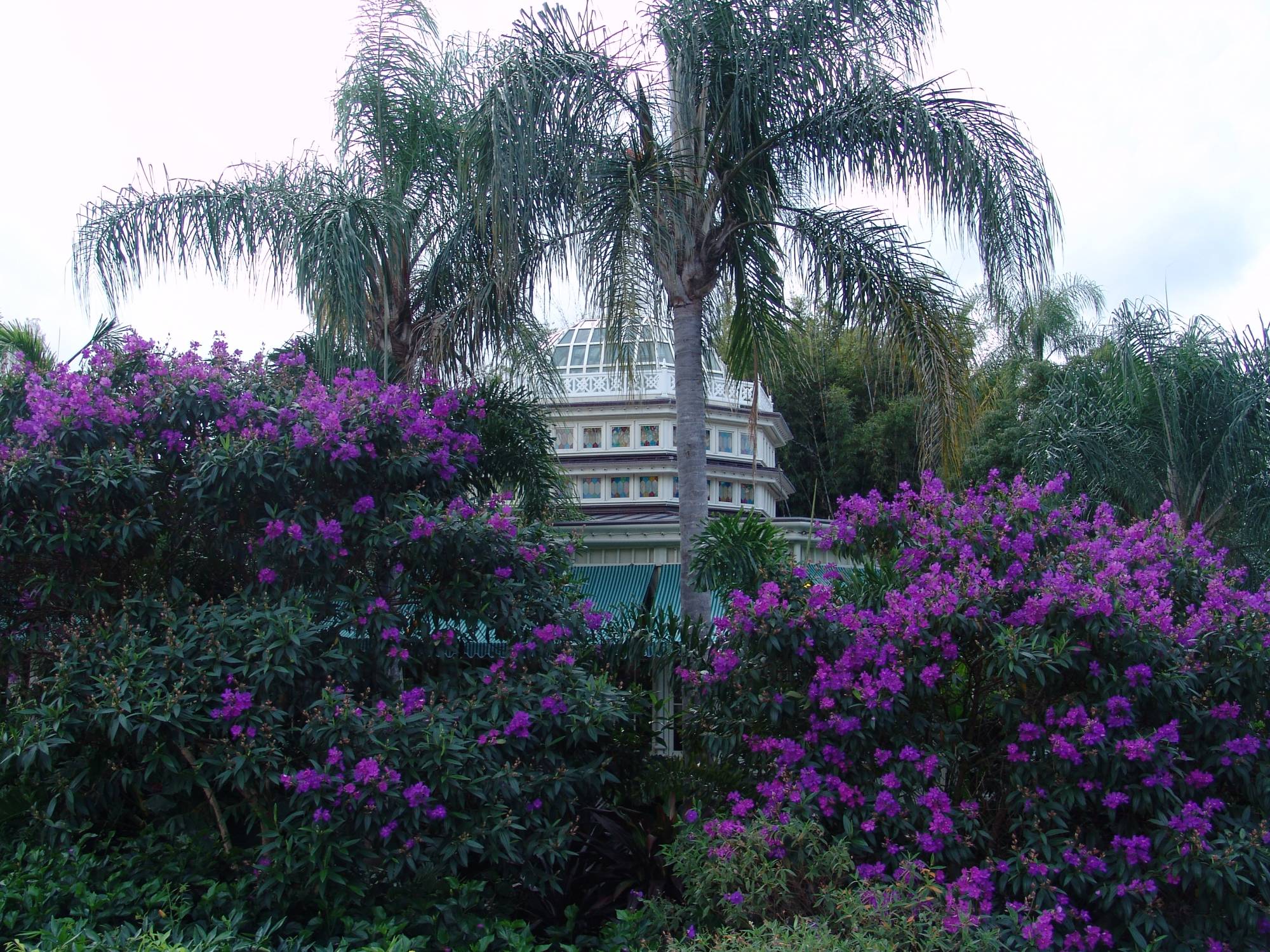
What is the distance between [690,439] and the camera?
25.1 ft

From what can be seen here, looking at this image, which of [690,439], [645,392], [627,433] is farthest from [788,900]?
[627,433]

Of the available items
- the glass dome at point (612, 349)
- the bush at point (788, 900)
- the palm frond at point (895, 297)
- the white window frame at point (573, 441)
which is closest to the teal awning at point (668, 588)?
the glass dome at point (612, 349)

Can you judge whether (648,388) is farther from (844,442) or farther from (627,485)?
(844,442)

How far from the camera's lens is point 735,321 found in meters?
8.66

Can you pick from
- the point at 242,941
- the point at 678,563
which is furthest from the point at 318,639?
the point at 678,563

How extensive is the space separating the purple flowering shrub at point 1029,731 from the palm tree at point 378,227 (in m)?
3.76

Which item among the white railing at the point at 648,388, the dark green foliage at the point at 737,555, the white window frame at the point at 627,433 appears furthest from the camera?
the white window frame at the point at 627,433

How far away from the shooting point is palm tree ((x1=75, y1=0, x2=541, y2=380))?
787 centimetres

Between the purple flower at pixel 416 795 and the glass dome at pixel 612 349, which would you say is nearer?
the purple flower at pixel 416 795

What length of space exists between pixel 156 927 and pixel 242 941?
26.4 inches

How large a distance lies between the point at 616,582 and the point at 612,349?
15.3 feet

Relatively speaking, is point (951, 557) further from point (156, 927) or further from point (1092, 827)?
point (156, 927)

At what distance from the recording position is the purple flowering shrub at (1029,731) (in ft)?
16.1

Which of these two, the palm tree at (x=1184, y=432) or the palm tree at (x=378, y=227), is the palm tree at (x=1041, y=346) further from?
the palm tree at (x=378, y=227)
